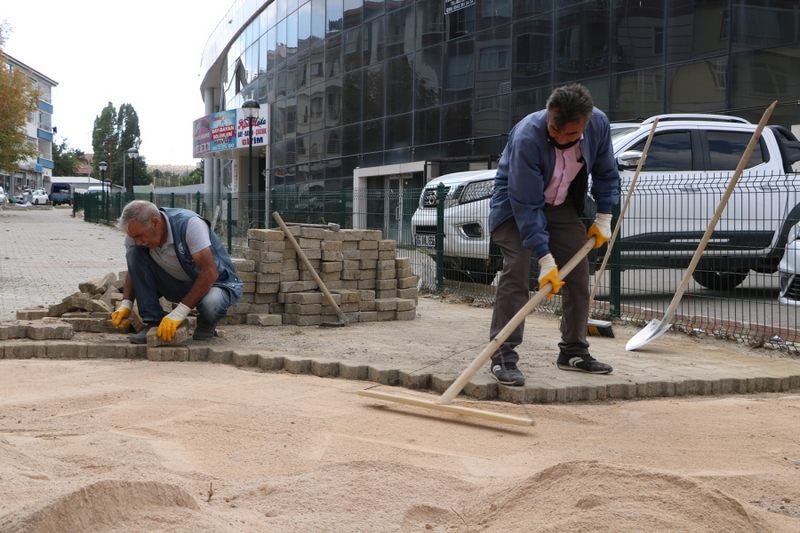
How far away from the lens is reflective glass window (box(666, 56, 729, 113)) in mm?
15234

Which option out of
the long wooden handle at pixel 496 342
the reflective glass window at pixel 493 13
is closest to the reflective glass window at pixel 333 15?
the reflective glass window at pixel 493 13

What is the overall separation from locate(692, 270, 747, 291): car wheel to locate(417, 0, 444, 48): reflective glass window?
16.0 metres

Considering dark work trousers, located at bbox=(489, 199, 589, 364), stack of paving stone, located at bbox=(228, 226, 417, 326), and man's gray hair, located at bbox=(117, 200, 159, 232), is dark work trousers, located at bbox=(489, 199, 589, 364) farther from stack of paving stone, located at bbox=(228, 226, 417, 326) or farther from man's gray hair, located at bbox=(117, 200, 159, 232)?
stack of paving stone, located at bbox=(228, 226, 417, 326)

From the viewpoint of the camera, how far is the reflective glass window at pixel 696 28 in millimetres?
15219

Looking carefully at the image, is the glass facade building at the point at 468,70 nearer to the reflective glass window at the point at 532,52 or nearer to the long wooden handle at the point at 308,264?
the reflective glass window at the point at 532,52

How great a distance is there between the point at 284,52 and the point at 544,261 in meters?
30.6

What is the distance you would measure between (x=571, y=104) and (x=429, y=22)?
775 inches

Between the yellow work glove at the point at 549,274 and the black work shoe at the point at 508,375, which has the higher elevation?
the yellow work glove at the point at 549,274

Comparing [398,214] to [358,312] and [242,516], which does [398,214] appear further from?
[242,516]

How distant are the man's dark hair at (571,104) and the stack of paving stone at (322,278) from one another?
351 centimetres

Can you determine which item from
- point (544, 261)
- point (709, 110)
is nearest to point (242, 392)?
point (544, 261)

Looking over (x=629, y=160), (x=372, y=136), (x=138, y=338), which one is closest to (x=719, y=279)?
(x=629, y=160)

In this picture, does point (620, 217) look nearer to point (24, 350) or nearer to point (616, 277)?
point (616, 277)

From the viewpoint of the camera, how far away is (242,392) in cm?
501
